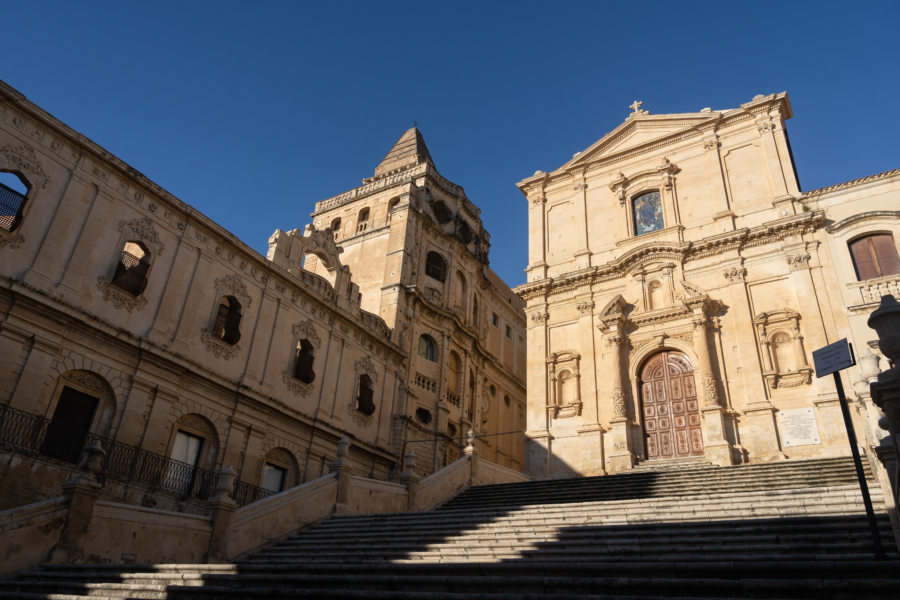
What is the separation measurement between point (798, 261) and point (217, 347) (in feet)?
60.8

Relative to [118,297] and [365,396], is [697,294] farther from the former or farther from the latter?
[118,297]

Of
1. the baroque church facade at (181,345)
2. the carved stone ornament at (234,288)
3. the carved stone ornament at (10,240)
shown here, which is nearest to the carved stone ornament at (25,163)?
the baroque church facade at (181,345)

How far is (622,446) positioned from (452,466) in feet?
18.6

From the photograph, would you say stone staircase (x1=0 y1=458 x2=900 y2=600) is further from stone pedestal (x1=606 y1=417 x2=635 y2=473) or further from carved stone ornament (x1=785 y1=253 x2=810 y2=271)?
carved stone ornament (x1=785 y1=253 x2=810 y2=271)

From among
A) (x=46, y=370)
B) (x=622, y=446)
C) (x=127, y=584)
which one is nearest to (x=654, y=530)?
(x=127, y=584)

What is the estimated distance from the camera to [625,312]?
2273cm

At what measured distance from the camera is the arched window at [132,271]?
17.8 meters

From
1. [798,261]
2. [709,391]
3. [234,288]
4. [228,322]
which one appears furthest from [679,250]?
[228,322]

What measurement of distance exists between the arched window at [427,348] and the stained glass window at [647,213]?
455 inches

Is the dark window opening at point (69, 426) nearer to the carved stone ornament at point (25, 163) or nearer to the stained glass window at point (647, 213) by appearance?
the carved stone ornament at point (25, 163)

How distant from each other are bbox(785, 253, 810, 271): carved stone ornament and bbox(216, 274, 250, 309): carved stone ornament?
17.8m

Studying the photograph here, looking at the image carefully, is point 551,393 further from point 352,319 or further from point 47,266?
point 47,266

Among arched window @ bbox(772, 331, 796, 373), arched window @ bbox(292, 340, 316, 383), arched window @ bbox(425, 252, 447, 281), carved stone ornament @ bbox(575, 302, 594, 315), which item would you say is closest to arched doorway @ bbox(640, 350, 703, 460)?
arched window @ bbox(772, 331, 796, 373)

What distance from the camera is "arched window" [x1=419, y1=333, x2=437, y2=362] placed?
30.7m
